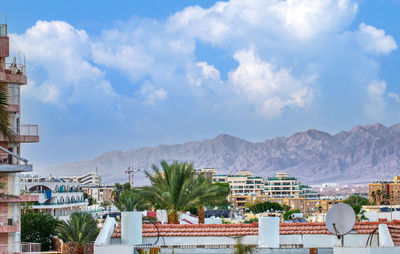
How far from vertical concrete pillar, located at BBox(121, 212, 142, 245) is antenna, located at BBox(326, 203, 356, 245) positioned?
258 inches

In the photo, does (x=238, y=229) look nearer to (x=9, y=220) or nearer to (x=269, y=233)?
(x=269, y=233)

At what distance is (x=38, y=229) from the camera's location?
180 feet

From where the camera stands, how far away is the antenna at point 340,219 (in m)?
22.7

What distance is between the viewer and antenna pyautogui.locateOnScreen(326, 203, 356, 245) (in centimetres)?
2272

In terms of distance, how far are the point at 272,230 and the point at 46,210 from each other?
64486 mm

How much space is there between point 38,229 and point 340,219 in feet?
119

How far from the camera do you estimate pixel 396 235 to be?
993 inches

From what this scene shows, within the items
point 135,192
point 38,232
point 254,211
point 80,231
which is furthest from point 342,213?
point 254,211

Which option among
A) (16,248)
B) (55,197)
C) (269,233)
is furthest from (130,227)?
(55,197)

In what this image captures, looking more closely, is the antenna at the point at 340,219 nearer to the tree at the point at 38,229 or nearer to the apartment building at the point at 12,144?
the apartment building at the point at 12,144

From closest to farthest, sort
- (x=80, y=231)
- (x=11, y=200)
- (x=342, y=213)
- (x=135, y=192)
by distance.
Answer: (x=342, y=213) < (x=11, y=200) < (x=135, y=192) < (x=80, y=231)

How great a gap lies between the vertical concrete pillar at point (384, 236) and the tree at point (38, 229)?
1326 inches

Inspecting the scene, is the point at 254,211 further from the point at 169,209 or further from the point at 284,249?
the point at 284,249

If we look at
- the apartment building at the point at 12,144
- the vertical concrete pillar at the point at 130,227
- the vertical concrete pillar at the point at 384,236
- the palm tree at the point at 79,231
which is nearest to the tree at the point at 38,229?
the palm tree at the point at 79,231
